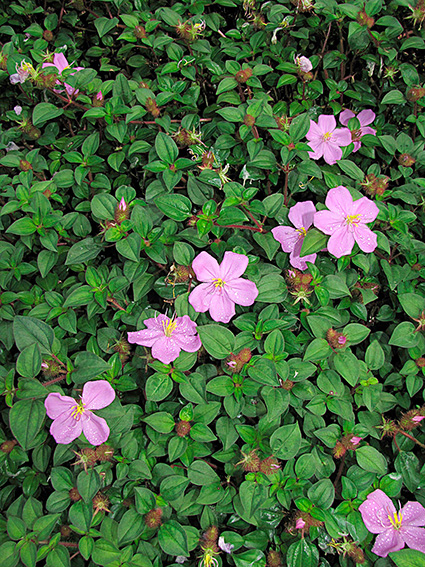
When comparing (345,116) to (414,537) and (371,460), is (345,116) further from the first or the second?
(414,537)

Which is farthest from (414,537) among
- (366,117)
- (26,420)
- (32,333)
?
(366,117)

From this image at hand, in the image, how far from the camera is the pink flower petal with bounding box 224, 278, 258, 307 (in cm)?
119

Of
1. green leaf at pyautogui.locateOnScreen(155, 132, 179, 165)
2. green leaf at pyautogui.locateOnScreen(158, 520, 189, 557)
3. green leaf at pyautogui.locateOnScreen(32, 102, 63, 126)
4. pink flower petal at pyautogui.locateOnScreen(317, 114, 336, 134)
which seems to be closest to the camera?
green leaf at pyautogui.locateOnScreen(158, 520, 189, 557)

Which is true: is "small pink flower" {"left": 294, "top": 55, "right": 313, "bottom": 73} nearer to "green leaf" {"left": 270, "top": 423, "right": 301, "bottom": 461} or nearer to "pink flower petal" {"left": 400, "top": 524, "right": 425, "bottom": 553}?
"green leaf" {"left": 270, "top": 423, "right": 301, "bottom": 461}

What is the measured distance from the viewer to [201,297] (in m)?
1.20

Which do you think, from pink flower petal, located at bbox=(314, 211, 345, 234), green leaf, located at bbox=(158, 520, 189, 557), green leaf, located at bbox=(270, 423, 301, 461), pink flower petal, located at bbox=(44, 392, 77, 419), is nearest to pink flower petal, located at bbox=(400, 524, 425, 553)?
green leaf, located at bbox=(270, 423, 301, 461)

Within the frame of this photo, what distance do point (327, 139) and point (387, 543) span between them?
1308 mm

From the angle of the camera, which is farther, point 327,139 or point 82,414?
point 327,139

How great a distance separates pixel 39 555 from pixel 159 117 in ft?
4.55

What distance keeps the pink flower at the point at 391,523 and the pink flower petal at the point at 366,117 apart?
52.4 inches

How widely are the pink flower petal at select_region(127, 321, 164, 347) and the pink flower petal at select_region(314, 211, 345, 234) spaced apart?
55 centimetres


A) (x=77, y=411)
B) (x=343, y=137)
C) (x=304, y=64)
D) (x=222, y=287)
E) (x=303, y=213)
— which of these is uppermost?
(x=304, y=64)

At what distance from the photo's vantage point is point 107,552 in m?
1.05

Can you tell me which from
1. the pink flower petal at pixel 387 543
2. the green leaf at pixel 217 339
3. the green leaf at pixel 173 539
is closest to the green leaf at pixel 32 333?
the green leaf at pixel 217 339
